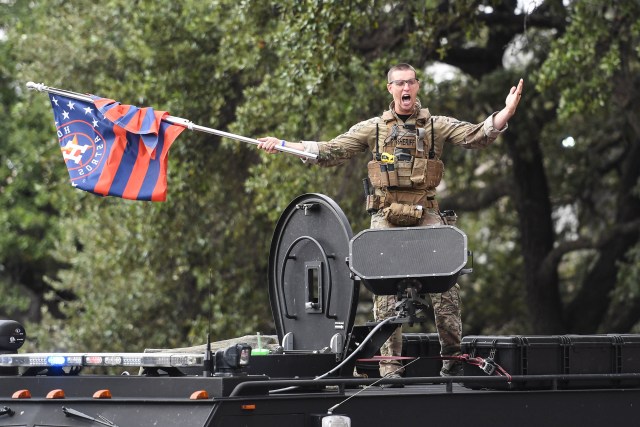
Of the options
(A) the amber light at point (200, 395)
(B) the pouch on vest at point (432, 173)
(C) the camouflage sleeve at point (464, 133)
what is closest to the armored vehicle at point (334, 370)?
(A) the amber light at point (200, 395)

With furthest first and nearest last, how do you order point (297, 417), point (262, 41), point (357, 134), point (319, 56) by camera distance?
point (262, 41)
point (319, 56)
point (357, 134)
point (297, 417)

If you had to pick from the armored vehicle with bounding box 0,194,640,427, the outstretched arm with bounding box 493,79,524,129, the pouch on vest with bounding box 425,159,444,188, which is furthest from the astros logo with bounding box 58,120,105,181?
the outstretched arm with bounding box 493,79,524,129

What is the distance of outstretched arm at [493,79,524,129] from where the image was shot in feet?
25.2

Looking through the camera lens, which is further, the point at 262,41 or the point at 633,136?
the point at 633,136

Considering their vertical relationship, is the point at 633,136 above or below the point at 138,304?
above

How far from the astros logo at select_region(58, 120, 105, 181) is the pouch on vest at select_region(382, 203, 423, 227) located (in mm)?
2124

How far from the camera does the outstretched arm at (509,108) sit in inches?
302

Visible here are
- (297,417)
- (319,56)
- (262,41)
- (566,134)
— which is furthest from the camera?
(566,134)

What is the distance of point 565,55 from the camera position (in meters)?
15.2

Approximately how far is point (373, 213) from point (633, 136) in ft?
42.0

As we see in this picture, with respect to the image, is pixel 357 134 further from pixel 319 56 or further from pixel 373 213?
pixel 319 56

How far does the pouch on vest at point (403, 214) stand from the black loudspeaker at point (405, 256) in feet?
3.15

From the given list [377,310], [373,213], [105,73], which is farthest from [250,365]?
[105,73]

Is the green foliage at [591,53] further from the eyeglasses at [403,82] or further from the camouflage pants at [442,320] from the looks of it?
the camouflage pants at [442,320]
